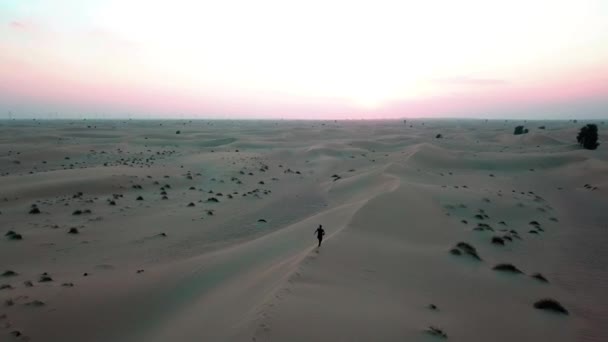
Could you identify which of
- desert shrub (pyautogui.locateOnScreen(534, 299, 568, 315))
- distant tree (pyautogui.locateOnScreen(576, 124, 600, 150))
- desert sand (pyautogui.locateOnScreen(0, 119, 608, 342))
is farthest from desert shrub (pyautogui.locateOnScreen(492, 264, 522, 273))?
distant tree (pyautogui.locateOnScreen(576, 124, 600, 150))

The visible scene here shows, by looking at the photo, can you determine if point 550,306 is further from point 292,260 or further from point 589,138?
point 589,138

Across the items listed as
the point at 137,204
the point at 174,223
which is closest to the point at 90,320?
the point at 174,223

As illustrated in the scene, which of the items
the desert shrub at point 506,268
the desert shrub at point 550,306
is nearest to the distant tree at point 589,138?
the desert shrub at point 506,268

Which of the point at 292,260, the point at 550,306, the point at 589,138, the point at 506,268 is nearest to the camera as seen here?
the point at 550,306

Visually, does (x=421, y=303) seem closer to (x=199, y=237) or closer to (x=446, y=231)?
(x=446, y=231)

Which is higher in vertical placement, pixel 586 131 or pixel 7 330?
pixel 586 131

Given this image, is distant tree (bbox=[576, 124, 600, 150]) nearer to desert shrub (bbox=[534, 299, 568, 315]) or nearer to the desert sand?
the desert sand

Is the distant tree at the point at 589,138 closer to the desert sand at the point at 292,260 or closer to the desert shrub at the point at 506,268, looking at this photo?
the desert sand at the point at 292,260

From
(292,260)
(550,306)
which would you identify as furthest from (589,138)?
(292,260)
